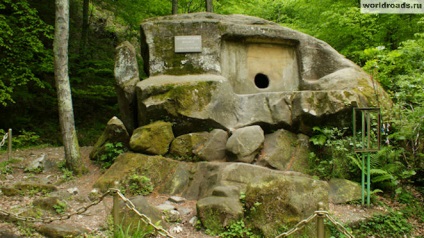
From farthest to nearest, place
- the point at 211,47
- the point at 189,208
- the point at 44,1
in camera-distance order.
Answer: the point at 44,1, the point at 211,47, the point at 189,208

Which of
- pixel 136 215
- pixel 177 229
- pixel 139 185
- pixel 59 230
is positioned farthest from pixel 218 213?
pixel 59 230

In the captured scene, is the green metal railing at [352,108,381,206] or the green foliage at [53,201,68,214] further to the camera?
the green metal railing at [352,108,381,206]

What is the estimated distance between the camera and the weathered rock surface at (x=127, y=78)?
8.35 metres

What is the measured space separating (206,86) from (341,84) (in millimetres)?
3217

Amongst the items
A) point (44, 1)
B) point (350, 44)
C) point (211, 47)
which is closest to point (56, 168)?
point (211, 47)

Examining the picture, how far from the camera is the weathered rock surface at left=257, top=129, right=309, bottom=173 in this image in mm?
7227

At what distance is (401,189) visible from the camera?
6.61m

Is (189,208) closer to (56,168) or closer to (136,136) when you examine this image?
(136,136)

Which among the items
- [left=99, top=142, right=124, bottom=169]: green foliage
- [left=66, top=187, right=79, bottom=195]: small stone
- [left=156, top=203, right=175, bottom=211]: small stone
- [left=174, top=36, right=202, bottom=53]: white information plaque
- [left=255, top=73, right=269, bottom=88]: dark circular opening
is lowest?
[left=156, top=203, right=175, bottom=211]: small stone

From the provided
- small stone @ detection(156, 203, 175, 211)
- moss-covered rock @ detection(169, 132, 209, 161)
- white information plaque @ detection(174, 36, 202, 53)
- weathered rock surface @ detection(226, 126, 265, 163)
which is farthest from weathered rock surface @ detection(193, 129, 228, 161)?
white information plaque @ detection(174, 36, 202, 53)

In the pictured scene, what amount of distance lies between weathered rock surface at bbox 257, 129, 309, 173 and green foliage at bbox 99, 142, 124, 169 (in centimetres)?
321

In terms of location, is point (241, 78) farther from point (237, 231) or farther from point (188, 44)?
point (237, 231)

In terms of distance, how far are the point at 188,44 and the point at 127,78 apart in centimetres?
174

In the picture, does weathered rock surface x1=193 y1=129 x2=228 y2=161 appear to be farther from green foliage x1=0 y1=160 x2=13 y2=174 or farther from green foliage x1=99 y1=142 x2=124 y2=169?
→ green foliage x1=0 y1=160 x2=13 y2=174
